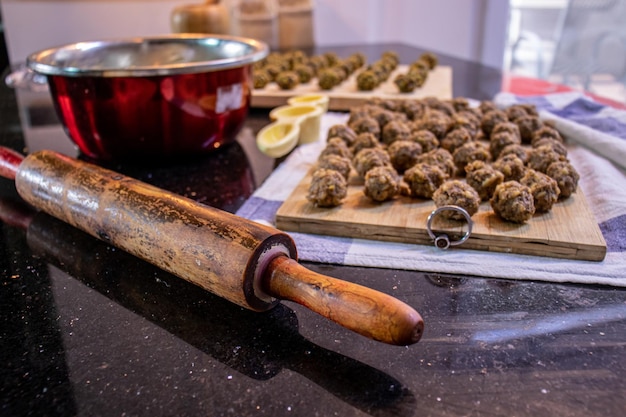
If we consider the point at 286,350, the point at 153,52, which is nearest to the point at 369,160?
the point at 286,350

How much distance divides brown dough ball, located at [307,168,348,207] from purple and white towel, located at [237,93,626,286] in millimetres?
63

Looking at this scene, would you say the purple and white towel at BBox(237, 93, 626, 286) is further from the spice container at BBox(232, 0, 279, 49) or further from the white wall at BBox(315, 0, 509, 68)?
the white wall at BBox(315, 0, 509, 68)

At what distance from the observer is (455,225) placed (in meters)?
0.84

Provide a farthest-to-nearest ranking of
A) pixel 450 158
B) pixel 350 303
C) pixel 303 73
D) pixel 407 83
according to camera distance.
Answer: pixel 303 73 → pixel 407 83 → pixel 450 158 → pixel 350 303

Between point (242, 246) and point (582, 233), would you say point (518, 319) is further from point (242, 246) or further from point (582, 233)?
point (242, 246)

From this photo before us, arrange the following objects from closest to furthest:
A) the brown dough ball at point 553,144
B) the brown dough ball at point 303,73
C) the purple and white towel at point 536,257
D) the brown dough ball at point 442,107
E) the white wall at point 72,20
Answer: the purple and white towel at point 536,257, the brown dough ball at point 553,144, the brown dough ball at point 442,107, the brown dough ball at point 303,73, the white wall at point 72,20

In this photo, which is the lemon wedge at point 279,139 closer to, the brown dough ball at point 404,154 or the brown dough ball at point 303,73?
the brown dough ball at point 404,154

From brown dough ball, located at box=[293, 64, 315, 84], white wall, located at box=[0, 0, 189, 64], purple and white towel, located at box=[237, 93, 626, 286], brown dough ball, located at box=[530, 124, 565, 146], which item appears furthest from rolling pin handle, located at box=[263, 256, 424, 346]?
white wall, located at box=[0, 0, 189, 64]

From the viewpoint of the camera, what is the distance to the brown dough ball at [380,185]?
919 mm

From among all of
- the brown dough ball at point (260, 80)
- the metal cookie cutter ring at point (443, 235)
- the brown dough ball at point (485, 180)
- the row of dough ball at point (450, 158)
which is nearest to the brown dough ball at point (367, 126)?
the row of dough ball at point (450, 158)

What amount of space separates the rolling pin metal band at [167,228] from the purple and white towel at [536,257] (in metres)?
0.19

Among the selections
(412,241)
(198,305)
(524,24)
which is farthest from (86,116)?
(524,24)

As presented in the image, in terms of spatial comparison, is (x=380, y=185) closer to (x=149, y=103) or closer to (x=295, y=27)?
(x=149, y=103)

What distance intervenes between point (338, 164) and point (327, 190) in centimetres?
12
